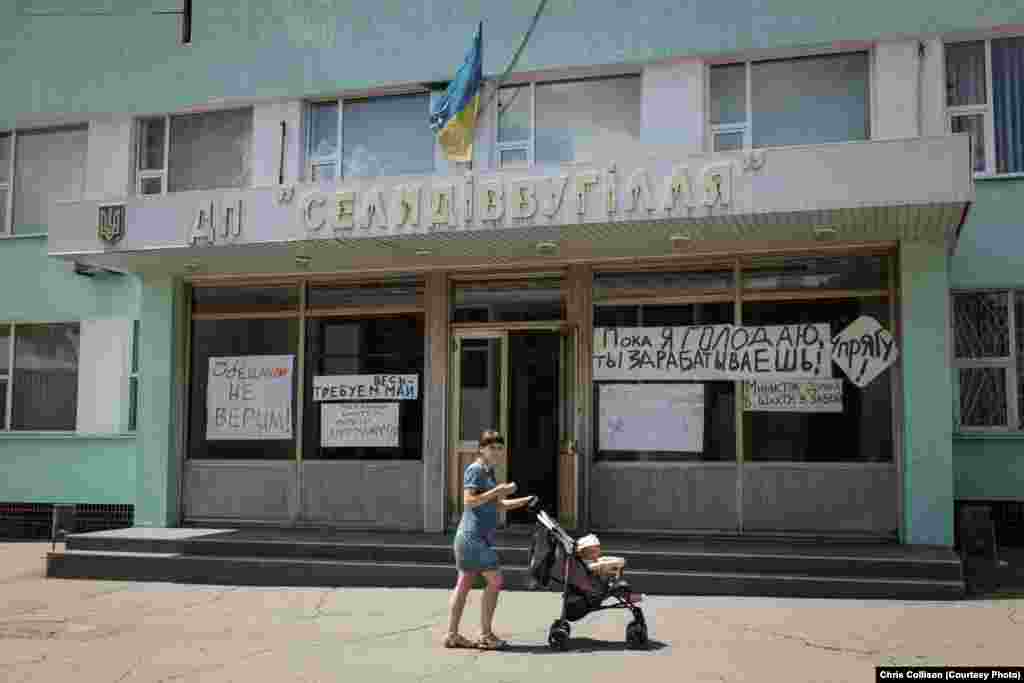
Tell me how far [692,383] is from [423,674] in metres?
6.24

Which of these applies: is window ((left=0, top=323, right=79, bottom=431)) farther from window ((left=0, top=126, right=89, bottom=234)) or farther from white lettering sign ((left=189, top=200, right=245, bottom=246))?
white lettering sign ((left=189, top=200, right=245, bottom=246))

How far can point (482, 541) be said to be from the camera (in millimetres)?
8219

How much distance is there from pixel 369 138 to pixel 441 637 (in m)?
8.30

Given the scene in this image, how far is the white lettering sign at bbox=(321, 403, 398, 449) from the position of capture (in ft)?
45.4

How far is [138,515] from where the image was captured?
1459 cm

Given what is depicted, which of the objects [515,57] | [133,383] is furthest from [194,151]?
[515,57]

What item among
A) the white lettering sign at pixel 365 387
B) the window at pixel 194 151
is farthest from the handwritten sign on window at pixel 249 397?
the window at pixel 194 151

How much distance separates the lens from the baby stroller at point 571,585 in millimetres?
8281

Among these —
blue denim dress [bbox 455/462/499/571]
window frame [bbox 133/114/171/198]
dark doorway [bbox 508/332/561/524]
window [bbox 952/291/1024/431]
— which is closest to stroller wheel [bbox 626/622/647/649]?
blue denim dress [bbox 455/462/499/571]

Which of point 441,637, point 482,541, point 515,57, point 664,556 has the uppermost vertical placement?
point 515,57

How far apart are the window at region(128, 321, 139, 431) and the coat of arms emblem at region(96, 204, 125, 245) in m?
3.32

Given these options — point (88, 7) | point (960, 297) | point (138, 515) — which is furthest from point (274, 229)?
point (960, 297)

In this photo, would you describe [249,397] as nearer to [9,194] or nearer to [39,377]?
[39,377]

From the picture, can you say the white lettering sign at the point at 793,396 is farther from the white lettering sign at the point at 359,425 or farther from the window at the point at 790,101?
the white lettering sign at the point at 359,425
